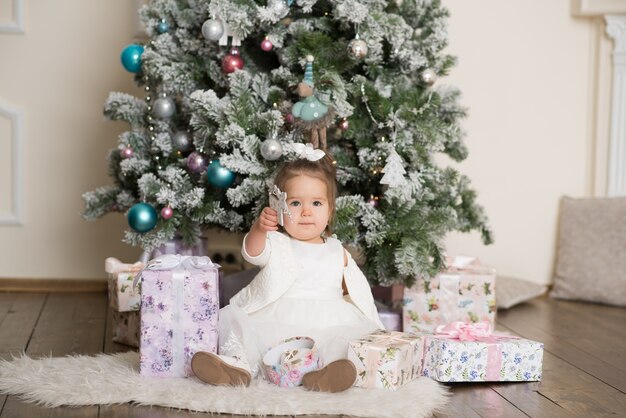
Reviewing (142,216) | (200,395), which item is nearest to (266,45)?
(142,216)

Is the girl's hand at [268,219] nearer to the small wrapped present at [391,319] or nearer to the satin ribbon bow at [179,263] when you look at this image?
the satin ribbon bow at [179,263]

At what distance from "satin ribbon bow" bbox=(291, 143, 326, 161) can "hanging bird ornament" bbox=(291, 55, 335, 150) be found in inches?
4.0

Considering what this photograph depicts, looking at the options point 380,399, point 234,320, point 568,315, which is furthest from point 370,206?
point 568,315

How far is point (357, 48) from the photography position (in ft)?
8.15

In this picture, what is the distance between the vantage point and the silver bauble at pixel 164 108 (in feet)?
8.72

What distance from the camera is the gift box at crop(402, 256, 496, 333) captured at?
8.94 ft

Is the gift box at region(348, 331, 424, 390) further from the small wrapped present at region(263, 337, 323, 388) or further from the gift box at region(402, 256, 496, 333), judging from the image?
the gift box at region(402, 256, 496, 333)

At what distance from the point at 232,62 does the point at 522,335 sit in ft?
4.08

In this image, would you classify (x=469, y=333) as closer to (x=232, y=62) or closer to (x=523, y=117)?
(x=232, y=62)

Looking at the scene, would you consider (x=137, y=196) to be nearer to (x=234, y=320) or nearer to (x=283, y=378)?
(x=234, y=320)

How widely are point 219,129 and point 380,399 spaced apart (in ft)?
3.10

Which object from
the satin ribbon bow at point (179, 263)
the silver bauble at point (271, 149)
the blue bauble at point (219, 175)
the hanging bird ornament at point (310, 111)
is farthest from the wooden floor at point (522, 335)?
the hanging bird ornament at point (310, 111)

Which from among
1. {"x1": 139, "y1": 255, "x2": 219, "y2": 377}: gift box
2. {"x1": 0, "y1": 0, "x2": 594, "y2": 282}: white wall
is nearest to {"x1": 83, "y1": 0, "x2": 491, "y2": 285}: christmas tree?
{"x1": 139, "y1": 255, "x2": 219, "y2": 377}: gift box

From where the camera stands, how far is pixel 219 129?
248 centimetres
